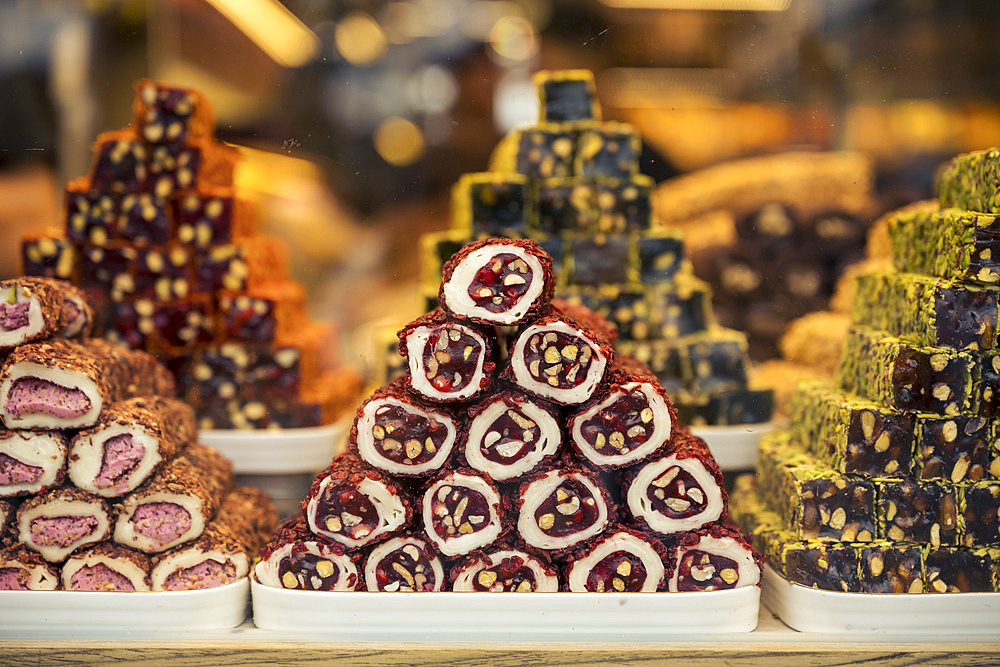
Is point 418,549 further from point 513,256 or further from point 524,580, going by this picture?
point 513,256

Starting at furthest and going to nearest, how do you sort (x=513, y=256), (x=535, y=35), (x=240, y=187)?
(x=535, y=35), (x=240, y=187), (x=513, y=256)

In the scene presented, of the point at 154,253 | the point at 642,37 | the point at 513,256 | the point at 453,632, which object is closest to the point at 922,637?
the point at 453,632

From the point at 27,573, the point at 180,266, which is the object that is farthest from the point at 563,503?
the point at 180,266

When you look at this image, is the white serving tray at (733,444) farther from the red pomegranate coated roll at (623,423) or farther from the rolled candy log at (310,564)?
the rolled candy log at (310,564)

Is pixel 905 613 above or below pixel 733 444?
below

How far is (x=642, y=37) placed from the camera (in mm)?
2391

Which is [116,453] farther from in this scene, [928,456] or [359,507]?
[928,456]

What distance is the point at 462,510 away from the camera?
1558mm

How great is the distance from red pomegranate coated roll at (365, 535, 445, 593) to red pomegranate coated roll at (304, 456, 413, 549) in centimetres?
4

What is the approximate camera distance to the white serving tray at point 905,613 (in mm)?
1631

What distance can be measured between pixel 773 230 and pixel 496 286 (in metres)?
1.64

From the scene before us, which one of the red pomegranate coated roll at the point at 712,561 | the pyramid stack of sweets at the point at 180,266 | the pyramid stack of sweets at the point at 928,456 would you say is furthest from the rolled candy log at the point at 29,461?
the pyramid stack of sweets at the point at 928,456

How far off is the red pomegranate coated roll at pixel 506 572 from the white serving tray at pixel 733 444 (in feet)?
2.39

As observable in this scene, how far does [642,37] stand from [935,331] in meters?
Answer: 1.18
